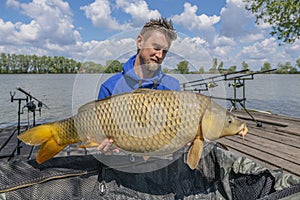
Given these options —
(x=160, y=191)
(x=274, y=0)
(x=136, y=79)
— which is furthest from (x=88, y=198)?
(x=274, y=0)

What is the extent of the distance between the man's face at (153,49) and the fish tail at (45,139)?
528 millimetres

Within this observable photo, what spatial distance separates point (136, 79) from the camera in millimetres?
1355

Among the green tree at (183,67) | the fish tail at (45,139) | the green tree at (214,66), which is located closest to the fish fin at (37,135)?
the fish tail at (45,139)

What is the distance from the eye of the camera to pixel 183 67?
50.9 inches

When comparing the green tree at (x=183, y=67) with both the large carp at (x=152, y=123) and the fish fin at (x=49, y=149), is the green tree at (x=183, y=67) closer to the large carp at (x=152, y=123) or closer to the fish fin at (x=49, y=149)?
the large carp at (x=152, y=123)

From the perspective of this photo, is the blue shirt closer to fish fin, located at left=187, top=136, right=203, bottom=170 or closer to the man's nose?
the man's nose

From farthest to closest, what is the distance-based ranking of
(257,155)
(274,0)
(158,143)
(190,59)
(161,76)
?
(274,0)
(257,155)
(161,76)
(190,59)
(158,143)

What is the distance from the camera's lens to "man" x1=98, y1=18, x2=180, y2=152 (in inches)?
49.4

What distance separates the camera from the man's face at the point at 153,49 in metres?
1.25

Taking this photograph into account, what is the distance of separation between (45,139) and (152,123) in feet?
1.38

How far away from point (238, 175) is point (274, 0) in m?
5.68

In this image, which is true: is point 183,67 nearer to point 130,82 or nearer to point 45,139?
point 130,82

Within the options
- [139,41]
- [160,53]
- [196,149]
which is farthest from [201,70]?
[196,149]

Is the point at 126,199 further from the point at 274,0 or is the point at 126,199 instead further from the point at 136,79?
the point at 274,0
